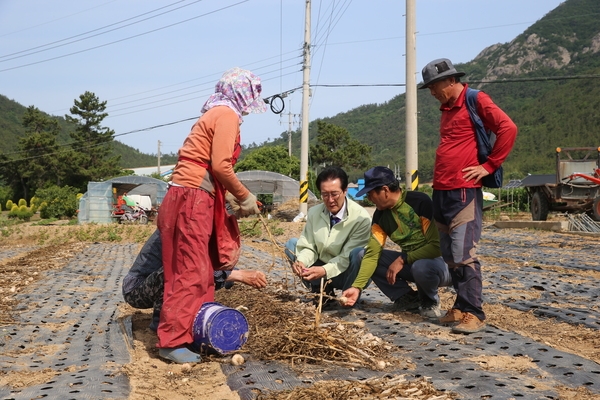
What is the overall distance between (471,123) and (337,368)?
1802mm

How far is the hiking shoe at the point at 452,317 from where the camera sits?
3.81 m

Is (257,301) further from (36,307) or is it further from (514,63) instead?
(514,63)

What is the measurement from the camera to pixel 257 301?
470 cm

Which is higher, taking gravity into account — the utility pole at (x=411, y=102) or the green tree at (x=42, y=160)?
the green tree at (x=42, y=160)

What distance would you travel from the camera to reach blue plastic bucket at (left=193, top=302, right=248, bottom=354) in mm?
3240

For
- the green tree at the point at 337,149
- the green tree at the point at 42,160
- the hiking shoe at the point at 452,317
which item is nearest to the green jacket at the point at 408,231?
the hiking shoe at the point at 452,317

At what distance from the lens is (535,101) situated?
71.9m

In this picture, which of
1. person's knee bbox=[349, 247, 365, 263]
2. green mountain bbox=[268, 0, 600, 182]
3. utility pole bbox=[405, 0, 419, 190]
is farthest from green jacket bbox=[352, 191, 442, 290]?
green mountain bbox=[268, 0, 600, 182]

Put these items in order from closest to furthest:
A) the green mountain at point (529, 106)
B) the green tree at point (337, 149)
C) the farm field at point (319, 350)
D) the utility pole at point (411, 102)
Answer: the farm field at point (319, 350), the utility pole at point (411, 102), the green tree at point (337, 149), the green mountain at point (529, 106)

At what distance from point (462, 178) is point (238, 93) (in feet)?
4.77

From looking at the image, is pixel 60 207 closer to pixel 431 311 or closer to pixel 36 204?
pixel 36 204

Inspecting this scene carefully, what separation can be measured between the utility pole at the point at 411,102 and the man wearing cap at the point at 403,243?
5456 mm

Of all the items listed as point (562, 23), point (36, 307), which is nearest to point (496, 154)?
point (36, 307)

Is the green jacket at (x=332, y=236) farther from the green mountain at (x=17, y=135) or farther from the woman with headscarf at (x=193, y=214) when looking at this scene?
the green mountain at (x=17, y=135)
